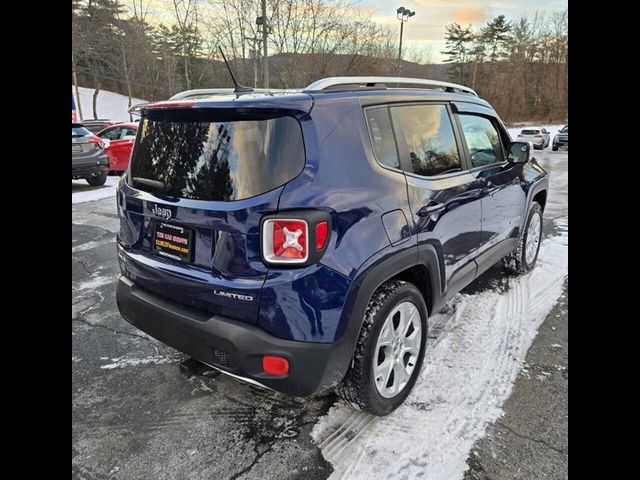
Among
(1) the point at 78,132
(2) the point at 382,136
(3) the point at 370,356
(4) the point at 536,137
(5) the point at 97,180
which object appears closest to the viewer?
(3) the point at 370,356

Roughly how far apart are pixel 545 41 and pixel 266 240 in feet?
176

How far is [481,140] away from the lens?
361 cm

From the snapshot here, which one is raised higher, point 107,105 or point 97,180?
point 107,105

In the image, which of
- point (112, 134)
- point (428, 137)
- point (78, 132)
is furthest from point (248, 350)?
point (112, 134)

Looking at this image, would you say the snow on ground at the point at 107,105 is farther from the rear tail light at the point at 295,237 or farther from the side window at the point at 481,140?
the rear tail light at the point at 295,237

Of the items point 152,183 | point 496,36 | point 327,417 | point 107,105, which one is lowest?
point 327,417

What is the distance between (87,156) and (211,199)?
9.42 metres

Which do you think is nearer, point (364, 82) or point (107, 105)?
point (364, 82)

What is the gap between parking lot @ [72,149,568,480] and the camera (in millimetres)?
2133

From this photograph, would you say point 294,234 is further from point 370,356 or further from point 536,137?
point 536,137

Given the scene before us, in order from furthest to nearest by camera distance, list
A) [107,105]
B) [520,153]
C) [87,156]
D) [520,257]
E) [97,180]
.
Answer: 1. [107,105]
2. [97,180]
3. [87,156]
4. [520,257]
5. [520,153]

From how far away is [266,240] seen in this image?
1.94 meters
